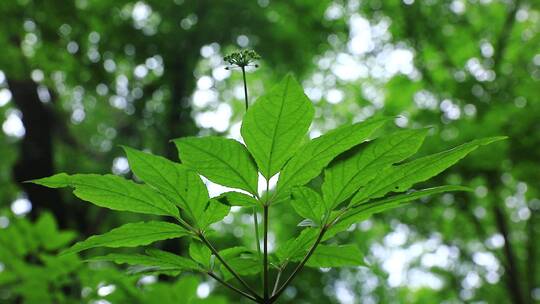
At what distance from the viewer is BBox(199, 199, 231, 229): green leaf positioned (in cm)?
89

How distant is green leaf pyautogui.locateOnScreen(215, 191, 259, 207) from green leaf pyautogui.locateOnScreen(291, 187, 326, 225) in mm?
74

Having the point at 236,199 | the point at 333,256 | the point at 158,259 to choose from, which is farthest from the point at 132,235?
the point at 333,256

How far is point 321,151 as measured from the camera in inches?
32.5

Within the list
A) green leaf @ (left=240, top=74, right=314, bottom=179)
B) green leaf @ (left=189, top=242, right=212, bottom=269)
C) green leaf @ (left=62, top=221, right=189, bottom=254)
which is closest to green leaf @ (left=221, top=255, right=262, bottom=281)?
green leaf @ (left=189, top=242, right=212, bottom=269)

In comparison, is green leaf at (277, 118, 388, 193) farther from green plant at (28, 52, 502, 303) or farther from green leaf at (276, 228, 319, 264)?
green leaf at (276, 228, 319, 264)

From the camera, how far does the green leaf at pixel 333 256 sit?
3.46 ft

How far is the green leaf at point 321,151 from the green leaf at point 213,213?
0.11 m

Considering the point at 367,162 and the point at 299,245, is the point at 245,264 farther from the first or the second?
the point at 367,162

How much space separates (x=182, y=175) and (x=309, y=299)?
4.13 meters

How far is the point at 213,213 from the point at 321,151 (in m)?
0.23

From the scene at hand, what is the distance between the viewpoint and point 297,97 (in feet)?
2.61

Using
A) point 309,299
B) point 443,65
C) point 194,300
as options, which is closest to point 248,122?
point 194,300

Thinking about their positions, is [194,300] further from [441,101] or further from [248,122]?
[441,101]

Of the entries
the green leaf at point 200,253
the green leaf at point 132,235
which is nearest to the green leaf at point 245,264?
the green leaf at point 200,253
